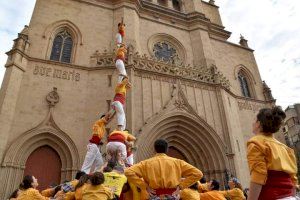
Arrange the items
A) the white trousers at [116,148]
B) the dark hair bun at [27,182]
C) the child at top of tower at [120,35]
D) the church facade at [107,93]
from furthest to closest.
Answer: the church facade at [107,93] → the child at top of tower at [120,35] → the white trousers at [116,148] → the dark hair bun at [27,182]

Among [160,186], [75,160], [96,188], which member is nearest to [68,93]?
[75,160]

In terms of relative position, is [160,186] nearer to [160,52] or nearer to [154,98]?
[154,98]

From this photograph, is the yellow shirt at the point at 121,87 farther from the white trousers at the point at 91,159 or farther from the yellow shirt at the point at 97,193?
the yellow shirt at the point at 97,193

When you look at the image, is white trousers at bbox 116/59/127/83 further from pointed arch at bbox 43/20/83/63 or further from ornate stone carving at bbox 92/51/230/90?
pointed arch at bbox 43/20/83/63

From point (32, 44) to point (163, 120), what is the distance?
8492 mm

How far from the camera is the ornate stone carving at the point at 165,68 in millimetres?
14758

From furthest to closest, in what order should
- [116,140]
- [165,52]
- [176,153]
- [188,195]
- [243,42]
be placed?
[243,42]
[165,52]
[176,153]
[116,140]
[188,195]

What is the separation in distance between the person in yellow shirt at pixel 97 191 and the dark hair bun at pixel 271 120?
2770 millimetres

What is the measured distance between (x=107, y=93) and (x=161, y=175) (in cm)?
1041

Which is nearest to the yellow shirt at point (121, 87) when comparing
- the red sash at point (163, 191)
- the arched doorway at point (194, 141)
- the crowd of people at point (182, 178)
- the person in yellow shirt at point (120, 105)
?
the person in yellow shirt at point (120, 105)

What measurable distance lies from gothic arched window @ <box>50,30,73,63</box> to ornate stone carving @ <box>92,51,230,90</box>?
1.68 meters

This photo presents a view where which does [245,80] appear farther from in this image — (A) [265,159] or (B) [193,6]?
(A) [265,159]

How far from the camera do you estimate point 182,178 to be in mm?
3914

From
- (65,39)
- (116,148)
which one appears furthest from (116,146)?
(65,39)
